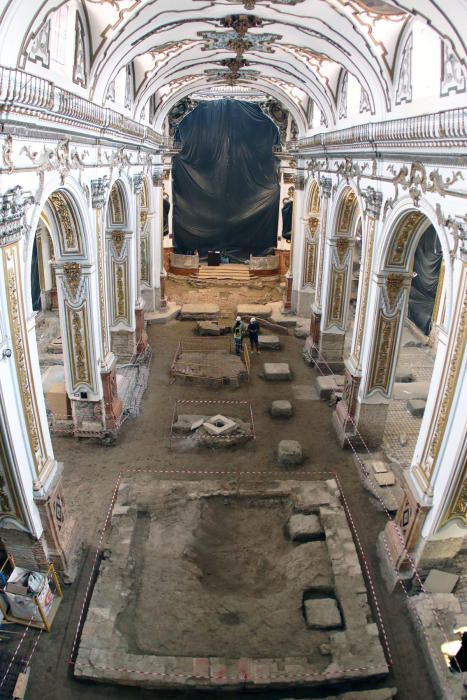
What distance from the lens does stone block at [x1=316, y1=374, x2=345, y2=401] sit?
43.4 feet

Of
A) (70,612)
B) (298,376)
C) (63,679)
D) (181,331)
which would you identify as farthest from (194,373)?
(63,679)

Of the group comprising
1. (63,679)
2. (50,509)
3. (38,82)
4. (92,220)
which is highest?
(38,82)

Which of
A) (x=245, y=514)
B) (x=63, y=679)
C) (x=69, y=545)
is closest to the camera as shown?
(x=63, y=679)

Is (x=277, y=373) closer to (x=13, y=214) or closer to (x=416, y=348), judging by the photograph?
(x=416, y=348)

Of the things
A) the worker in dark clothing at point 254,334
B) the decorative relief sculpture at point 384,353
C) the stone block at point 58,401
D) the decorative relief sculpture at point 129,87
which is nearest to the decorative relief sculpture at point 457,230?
the decorative relief sculpture at point 384,353

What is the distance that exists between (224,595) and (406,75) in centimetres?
822

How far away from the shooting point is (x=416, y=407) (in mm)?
12125

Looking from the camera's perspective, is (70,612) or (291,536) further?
(291,536)

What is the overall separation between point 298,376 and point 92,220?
24.7 feet

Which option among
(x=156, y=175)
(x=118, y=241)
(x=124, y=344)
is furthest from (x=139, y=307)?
(x=156, y=175)

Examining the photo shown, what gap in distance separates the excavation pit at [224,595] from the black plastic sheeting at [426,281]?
31.7ft

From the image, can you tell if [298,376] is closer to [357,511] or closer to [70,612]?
[357,511]

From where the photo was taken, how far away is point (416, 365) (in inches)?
580

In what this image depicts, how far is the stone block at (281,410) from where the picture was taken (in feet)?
40.4
